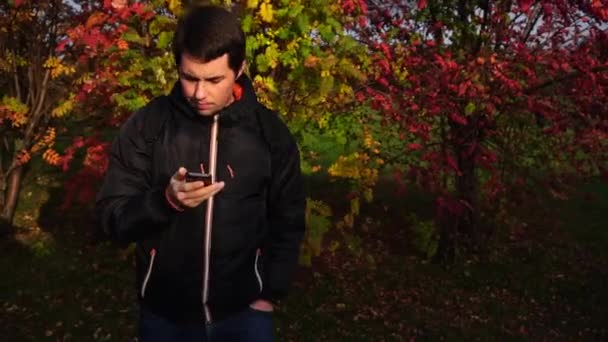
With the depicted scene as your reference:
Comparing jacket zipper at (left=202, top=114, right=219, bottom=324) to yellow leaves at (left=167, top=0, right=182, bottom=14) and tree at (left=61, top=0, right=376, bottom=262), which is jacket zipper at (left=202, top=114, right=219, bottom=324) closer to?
tree at (left=61, top=0, right=376, bottom=262)

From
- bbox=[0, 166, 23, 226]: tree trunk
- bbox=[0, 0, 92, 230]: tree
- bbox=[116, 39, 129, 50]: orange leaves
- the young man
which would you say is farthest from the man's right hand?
bbox=[0, 166, 23, 226]: tree trunk

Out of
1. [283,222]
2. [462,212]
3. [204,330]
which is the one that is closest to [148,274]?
[204,330]

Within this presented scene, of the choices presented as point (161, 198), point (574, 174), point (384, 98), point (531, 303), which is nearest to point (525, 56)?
point (384, 98)

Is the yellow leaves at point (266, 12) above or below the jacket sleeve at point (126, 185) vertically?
above

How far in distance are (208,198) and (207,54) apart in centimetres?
55

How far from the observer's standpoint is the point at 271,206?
2582 millimetres

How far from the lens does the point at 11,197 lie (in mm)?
7754

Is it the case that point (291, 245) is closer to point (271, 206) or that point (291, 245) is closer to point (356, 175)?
point (271, 206)

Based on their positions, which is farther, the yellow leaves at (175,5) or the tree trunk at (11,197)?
the tree trunk at (11,197)

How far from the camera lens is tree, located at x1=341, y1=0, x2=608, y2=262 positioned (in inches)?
217

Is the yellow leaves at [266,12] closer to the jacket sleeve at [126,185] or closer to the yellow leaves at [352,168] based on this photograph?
the yellow leaves at [352,168]

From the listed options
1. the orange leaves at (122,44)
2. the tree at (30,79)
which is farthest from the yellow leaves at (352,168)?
the tree at (30,79)

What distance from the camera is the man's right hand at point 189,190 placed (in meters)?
1.92

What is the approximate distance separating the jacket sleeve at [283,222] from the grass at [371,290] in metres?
3.01
